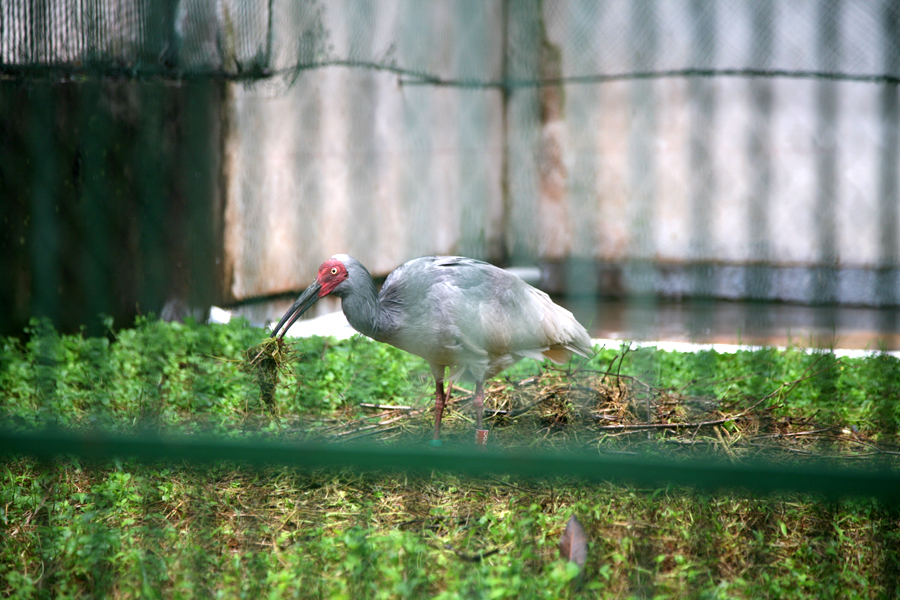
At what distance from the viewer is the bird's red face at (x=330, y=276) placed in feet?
11.7

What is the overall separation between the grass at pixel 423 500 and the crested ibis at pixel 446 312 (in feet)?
1.04

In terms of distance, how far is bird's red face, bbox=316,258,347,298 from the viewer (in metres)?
3.57

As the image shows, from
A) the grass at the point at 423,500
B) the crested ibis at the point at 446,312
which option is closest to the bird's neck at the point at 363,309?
the crested ibis at the point at 446,312

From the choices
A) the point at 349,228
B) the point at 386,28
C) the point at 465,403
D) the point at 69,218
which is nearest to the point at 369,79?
the point at 386,28

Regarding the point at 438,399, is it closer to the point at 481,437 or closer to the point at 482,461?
the point at 481,437

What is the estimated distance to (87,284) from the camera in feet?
16.2

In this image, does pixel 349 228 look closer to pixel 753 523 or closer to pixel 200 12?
pixel 200 12

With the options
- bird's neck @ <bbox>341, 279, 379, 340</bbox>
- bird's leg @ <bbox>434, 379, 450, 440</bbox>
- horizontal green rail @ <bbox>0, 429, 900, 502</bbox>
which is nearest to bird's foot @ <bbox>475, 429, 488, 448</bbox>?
bird's leg @ <bbox>434, 379, 450, 440</bbox>

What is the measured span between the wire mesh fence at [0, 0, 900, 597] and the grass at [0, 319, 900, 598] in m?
0.02

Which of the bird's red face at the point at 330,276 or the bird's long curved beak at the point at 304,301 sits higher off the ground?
the bird's red face at the point at 330,276

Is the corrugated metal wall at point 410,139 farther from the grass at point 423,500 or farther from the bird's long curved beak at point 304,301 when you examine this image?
the bird's long curved beak at point 304,301

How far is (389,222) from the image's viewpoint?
20.3ft

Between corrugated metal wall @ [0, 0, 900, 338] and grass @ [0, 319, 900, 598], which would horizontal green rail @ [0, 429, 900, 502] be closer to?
grass @ [0, 319, 900, 598]

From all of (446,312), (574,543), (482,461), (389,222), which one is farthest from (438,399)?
(389,222)
